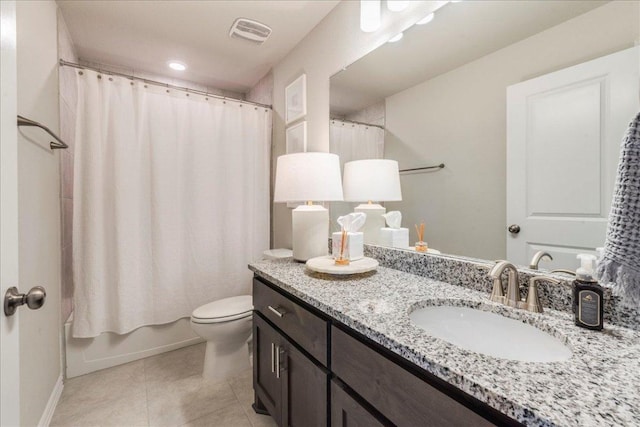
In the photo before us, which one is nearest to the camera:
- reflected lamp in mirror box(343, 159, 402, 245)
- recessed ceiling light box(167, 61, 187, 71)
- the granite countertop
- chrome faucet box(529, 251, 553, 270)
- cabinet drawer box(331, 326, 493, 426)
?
the granite countertop

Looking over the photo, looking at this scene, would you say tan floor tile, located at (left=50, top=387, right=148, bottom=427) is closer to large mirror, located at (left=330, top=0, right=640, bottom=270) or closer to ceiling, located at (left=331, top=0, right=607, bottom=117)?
large mirror, located at (left=330, top=0, right=640, bottom=270)

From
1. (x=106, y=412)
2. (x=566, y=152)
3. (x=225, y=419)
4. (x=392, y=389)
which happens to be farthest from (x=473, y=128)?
(x=106, y=412)

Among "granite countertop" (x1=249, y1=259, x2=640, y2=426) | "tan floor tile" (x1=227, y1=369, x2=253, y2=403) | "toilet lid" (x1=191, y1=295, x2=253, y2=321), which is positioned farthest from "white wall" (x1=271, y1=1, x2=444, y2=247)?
"granite countertop" (x1=249, y1=259, x2=640, y2=426)

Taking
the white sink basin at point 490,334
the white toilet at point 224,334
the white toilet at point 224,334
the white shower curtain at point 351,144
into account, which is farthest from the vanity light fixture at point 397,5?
the white toilet at point 224,334

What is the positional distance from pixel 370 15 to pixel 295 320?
149 cm

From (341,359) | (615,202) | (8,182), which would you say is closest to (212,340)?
(341,359)

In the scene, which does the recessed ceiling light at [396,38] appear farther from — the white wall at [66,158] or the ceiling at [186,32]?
the white wall at [66,158]

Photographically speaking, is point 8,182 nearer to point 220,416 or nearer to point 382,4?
point 220,416

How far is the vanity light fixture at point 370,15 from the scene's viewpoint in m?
1.42

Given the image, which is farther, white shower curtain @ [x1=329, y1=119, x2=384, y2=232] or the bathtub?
the bathtub

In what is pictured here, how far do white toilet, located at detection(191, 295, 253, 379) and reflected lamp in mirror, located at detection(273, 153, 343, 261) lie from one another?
611 millimetres

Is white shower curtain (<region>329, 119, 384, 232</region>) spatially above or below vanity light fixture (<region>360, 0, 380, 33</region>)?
below

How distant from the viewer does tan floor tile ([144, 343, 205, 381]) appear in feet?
6.03

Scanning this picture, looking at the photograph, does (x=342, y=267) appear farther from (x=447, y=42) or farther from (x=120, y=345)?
(x=120, y=345)
